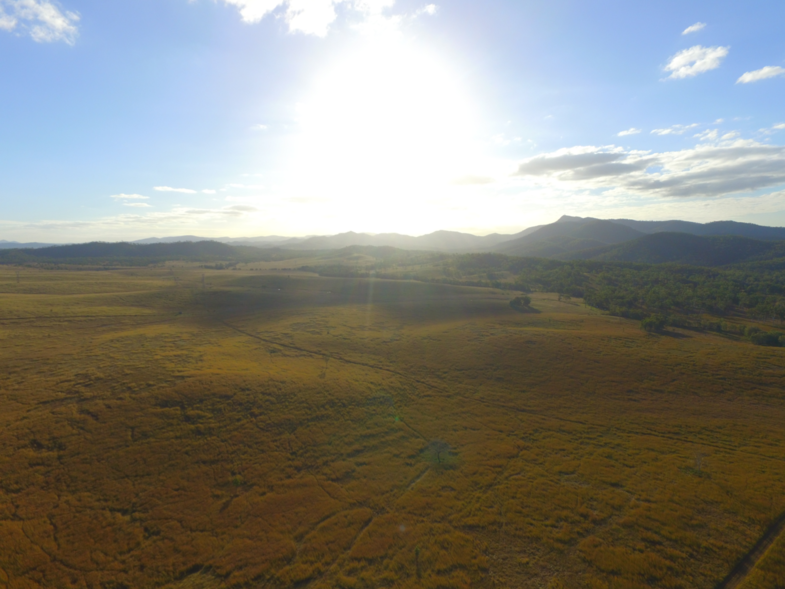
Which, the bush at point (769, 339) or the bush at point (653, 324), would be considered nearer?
the bush at point (769, 339)

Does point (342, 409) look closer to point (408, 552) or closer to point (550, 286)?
point (408, 552)

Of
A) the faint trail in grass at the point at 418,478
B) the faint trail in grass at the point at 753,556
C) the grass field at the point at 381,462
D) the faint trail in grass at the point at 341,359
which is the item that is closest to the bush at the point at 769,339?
the grass field at the point at 381,462

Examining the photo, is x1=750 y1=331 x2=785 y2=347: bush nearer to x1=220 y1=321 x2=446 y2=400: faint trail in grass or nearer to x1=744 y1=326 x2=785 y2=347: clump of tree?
x1=744 y1=326 x2=785 y2=347: clump of tree

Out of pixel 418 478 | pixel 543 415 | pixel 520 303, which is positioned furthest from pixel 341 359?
pixel 520 303

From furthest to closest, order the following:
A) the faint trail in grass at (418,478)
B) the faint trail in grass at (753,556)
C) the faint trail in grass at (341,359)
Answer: the faint trail in grass at (341,359)
the faint trail in grass at (418,478)
the faint trail in grass at (753,556)

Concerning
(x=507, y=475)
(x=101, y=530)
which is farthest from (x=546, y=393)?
(x=101, y=530)

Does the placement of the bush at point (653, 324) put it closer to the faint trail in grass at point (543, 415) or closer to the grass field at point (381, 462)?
the grass field at point (381, 462)
